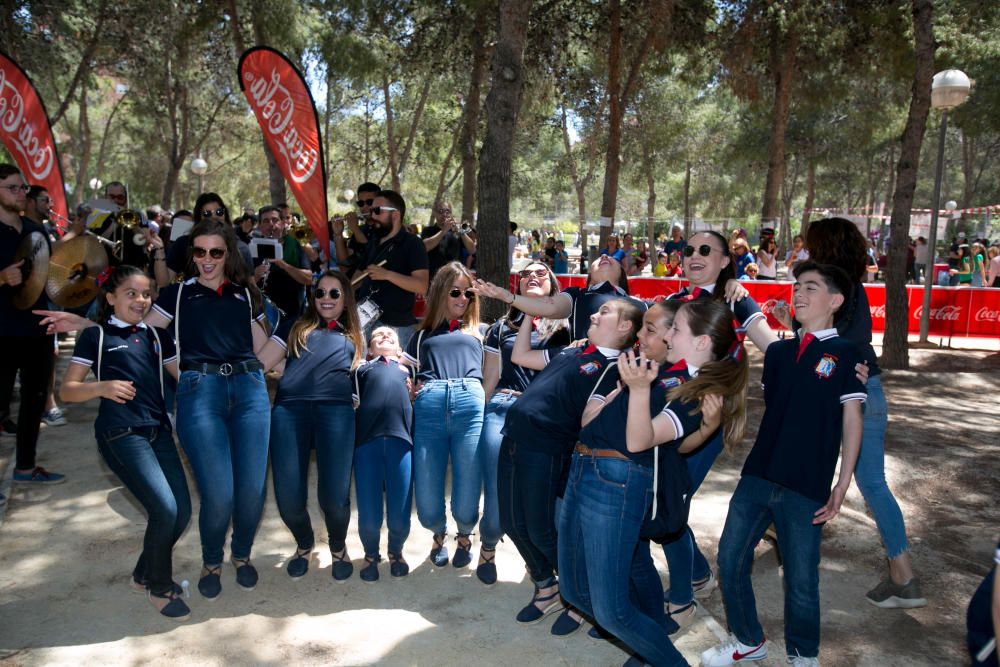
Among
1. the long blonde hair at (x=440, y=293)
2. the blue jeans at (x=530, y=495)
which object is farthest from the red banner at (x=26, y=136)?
the blue jeans at (x=530, y=495)

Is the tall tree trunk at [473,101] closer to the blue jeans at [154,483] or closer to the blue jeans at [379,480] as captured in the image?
the blue jeans at [379,480]

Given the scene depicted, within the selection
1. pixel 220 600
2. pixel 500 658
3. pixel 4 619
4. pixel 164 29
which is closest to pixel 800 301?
pixel 500 658

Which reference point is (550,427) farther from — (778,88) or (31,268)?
(778,88)

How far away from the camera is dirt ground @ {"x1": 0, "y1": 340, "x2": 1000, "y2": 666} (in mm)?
3623

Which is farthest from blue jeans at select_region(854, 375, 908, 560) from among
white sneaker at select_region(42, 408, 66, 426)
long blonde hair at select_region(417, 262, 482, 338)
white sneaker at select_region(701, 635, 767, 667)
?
white sneaker at select_region(42, 408, 66, 426)

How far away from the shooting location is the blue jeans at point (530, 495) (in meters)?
3.55

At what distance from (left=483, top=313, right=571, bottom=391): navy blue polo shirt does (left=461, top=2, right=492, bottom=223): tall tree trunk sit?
1011 cm

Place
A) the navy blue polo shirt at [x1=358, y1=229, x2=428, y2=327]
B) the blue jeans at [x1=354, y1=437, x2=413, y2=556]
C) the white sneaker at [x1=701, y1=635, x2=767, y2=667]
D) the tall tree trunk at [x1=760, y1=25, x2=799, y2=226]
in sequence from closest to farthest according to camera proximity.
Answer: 1. the white sneaker at [x1=701, y1=635, x2=767, y2=667]
2. the blue jeans at [x1=354, y1=437, x2=413, y2=556]
3. the navy blue polo shirt at [x1=358, y1=229, x2=428, y2=327]
4. the tall tree trunk at [x1=760, y1=25, x2=799, y2=226]

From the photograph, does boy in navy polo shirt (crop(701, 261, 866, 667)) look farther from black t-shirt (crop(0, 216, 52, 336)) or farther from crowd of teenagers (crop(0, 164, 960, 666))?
black t-shirt (crop(0, 216, 52, 336))

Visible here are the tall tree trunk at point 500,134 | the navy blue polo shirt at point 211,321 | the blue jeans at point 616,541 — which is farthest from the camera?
the tall tree trunk at point 500,134

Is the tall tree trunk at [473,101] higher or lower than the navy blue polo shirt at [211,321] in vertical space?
higher

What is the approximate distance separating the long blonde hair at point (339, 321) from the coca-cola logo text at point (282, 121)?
7.61 ft

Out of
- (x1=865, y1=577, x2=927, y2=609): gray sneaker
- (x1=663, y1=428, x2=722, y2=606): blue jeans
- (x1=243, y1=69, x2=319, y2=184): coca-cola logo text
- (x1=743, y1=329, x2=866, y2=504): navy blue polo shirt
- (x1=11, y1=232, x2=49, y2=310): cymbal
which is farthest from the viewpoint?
(x1=243, y1=69, x2=319, y2=184): coca-cola logo text

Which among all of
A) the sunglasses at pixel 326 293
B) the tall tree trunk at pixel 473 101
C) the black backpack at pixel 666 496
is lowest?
the black backpack at pixel 666 496
